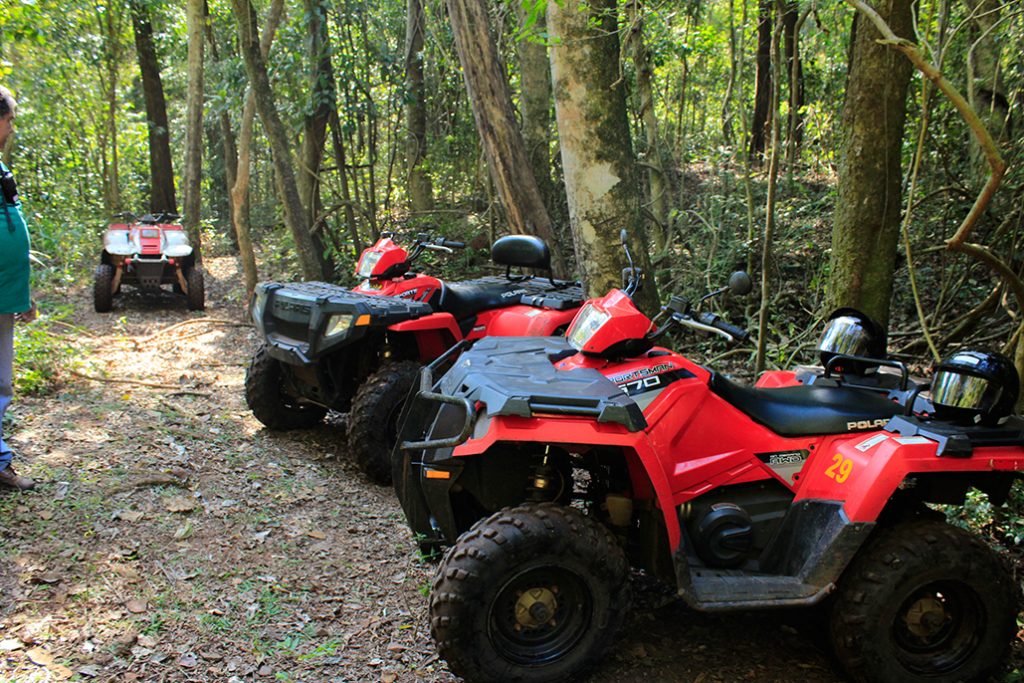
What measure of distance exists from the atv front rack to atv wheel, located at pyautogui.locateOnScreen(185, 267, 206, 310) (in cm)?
820

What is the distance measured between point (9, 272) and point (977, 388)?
4.32m

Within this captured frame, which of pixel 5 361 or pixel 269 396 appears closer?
pixel 5 361

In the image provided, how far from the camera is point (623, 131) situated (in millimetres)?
5227

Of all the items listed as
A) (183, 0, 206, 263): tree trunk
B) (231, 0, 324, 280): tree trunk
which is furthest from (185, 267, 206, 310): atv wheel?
(183, 0, 206, 263): tree trunk

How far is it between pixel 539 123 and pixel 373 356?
541cm

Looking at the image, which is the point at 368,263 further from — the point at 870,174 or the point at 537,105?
the point at 537,105

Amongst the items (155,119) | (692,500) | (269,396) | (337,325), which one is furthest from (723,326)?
(155,119)

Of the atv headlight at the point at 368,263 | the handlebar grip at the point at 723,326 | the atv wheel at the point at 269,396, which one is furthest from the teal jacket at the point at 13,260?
the handlebar grip at the point at 723,326

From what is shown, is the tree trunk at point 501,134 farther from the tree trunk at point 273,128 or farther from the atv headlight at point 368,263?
the tree trunk at point 273,128

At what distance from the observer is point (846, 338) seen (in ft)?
11.3

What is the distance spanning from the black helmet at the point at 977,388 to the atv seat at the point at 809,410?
197mm

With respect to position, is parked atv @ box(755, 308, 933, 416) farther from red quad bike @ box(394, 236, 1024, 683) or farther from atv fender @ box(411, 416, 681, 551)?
atv fender @ box(411, 416, 681, 551)

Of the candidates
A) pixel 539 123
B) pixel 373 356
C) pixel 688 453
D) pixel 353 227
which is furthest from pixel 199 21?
pixel 688 453

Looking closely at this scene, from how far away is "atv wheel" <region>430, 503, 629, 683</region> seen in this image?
8.97 ft
